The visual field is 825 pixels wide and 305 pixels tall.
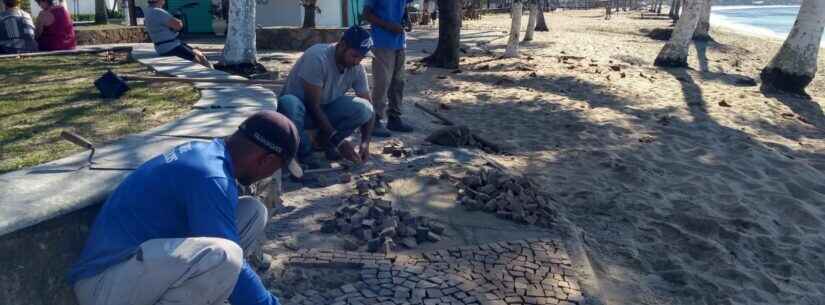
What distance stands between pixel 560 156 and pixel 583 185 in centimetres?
85

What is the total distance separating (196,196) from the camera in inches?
71.4

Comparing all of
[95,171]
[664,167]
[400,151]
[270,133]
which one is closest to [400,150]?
[400,151]

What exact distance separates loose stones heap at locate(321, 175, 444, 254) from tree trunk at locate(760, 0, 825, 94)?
901cm

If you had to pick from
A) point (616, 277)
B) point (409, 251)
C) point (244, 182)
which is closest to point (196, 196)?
point (244, 182)

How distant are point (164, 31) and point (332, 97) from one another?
401 cm

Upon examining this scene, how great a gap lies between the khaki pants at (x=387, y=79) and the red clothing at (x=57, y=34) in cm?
544

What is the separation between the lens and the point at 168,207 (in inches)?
74.4

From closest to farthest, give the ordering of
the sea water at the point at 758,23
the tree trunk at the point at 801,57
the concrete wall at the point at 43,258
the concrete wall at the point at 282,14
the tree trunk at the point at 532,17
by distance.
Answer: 1. the concrete wall at the point at 43,258
2. the tree trunk at the point at 801,57
3. the tree trunk at the point at 532,17
4. the concrete wall at the point at 282,14
5. the sea water at the point at 758,23

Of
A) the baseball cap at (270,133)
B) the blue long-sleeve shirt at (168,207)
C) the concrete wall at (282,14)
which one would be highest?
the concrete wall at (282,14)

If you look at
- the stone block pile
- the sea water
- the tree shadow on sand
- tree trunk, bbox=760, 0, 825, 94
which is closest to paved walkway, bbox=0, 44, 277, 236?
the stone block pile

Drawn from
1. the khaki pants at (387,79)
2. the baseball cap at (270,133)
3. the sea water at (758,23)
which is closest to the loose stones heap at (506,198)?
the khaki pants at (387,79)

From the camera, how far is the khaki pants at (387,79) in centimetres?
552

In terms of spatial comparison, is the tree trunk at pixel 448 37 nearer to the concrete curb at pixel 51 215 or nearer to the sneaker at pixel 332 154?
the sneaker at pixel 332 154

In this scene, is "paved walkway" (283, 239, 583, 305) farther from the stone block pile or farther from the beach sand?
the stone block pile
